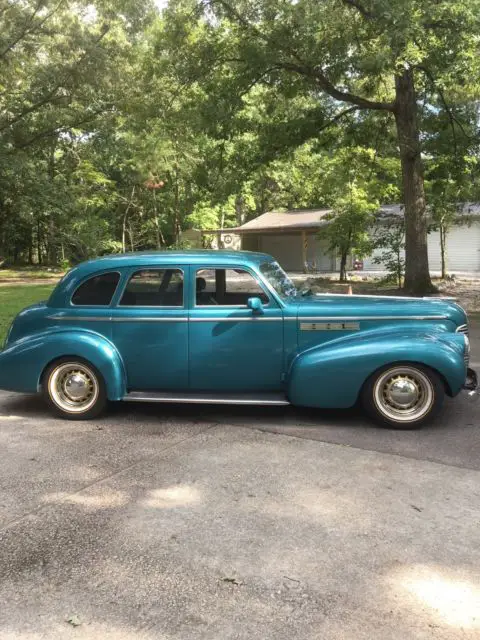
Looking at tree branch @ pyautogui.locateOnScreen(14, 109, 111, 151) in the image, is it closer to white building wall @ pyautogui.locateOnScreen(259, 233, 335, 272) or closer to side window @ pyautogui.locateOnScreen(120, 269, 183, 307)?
white building wall @ pyautogui.locateOnScreen(259, 233, 335, 272)

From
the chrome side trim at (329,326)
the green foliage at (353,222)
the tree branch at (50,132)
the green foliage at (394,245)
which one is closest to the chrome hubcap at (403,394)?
the chrome side trim at (329,326)

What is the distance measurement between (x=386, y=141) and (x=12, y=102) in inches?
556

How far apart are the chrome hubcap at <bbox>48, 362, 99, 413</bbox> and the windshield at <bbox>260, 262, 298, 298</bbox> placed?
1988 millimetres

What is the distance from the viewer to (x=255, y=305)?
17.2 ft

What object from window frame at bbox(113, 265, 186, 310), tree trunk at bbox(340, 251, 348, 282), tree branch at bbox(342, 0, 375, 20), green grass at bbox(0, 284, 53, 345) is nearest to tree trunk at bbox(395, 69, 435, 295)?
tree branch at bbox(342, 0, 375, 20)

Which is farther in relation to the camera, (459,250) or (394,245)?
(459,250)

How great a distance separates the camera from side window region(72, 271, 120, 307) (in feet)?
18.5

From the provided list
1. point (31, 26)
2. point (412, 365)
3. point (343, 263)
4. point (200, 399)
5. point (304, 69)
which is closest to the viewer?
point (412, 365)

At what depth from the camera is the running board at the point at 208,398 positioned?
17.2 ft

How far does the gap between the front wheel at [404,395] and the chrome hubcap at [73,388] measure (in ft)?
8.67

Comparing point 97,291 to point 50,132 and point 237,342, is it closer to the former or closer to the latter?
point 237,342

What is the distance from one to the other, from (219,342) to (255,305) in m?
0.50

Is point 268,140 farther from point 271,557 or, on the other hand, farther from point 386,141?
point 271,557

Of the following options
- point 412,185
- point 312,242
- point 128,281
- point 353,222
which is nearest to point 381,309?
point 128,281
